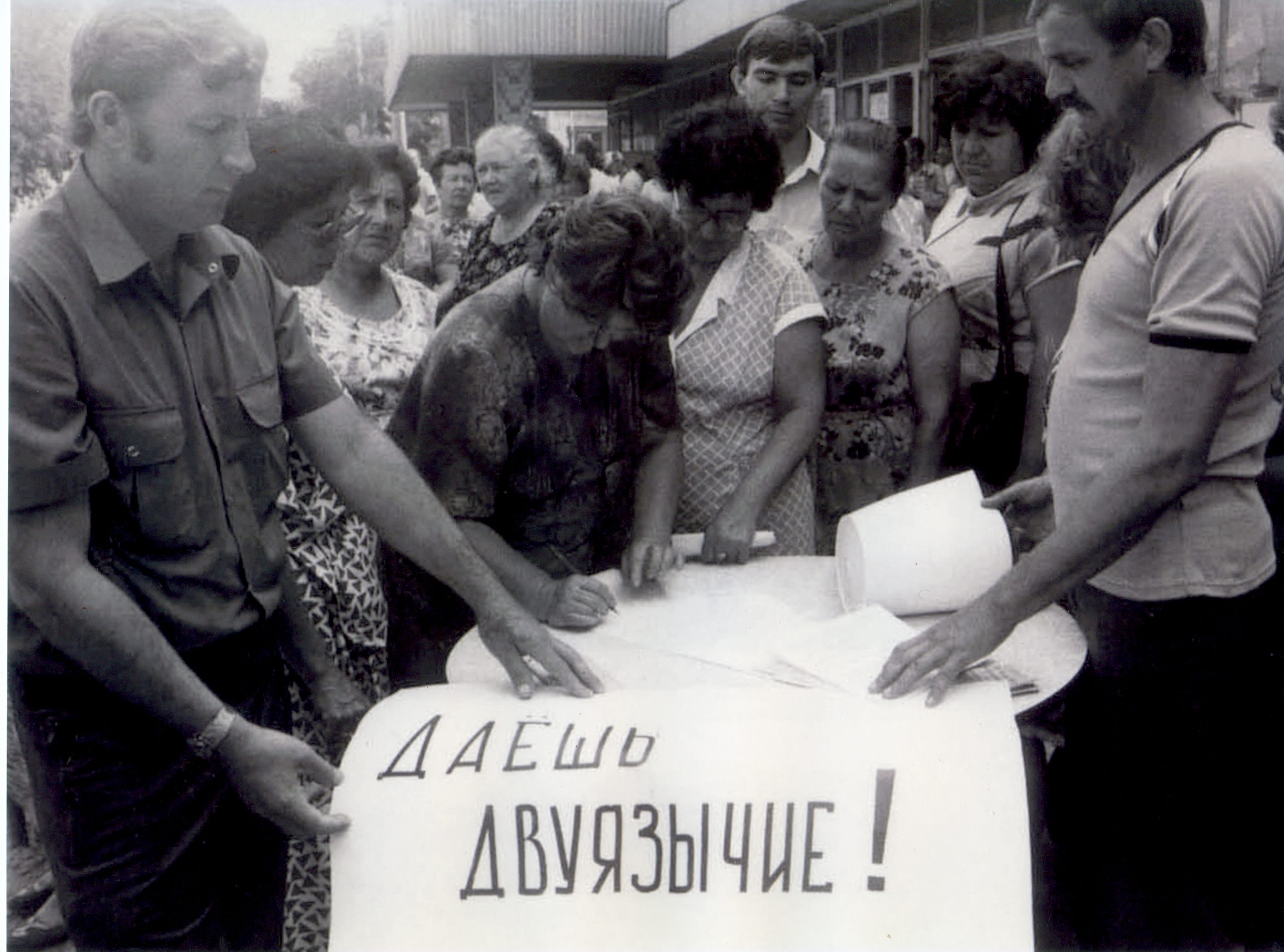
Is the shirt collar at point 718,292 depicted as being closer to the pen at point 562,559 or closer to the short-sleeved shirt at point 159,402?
the pen at point 562,559

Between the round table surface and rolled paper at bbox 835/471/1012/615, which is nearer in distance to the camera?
the round table surface

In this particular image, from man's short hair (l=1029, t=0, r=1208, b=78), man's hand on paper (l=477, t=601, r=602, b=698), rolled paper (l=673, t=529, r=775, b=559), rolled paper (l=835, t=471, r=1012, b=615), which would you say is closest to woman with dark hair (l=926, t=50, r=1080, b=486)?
rolled paper (l=673, t=529, r=775, b=559)

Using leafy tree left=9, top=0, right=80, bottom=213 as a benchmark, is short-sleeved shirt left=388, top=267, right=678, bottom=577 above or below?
below

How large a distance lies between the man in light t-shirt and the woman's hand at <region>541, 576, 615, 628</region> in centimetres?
45

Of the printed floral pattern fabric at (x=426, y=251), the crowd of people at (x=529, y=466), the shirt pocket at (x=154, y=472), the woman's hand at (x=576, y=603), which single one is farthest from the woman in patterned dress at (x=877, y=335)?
the printed floral pattern fabric at (x=426, y=251)

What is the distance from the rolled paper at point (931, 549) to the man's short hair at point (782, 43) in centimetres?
142

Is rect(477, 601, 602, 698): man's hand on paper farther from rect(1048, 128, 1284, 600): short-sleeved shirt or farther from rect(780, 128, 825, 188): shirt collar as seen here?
rect(780, 128, 825, 188): shirt collar

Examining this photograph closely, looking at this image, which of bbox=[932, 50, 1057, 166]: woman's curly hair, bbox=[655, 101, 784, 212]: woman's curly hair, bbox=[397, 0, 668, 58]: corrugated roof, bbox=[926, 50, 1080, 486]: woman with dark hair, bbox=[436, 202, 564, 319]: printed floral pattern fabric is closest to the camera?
bbox=[397, 0, 668, 58]: corrugated roof

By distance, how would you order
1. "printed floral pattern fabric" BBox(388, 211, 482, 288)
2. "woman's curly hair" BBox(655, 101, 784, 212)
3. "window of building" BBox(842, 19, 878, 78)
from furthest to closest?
"printed floral pattern fabric" BBox(388, 211, 482, 288) < "window of building" BBox(842, 19, 878, 78) < "woman's curly hair" BBox(655, 101, 784, 212)

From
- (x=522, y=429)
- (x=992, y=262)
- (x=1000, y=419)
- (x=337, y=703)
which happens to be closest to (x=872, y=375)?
(x=1000, y=419)

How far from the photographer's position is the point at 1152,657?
5.04 feet

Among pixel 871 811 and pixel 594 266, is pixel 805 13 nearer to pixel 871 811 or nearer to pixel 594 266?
pixel 594 266

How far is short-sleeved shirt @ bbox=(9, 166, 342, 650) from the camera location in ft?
4.05

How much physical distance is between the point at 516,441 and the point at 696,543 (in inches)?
17.1
